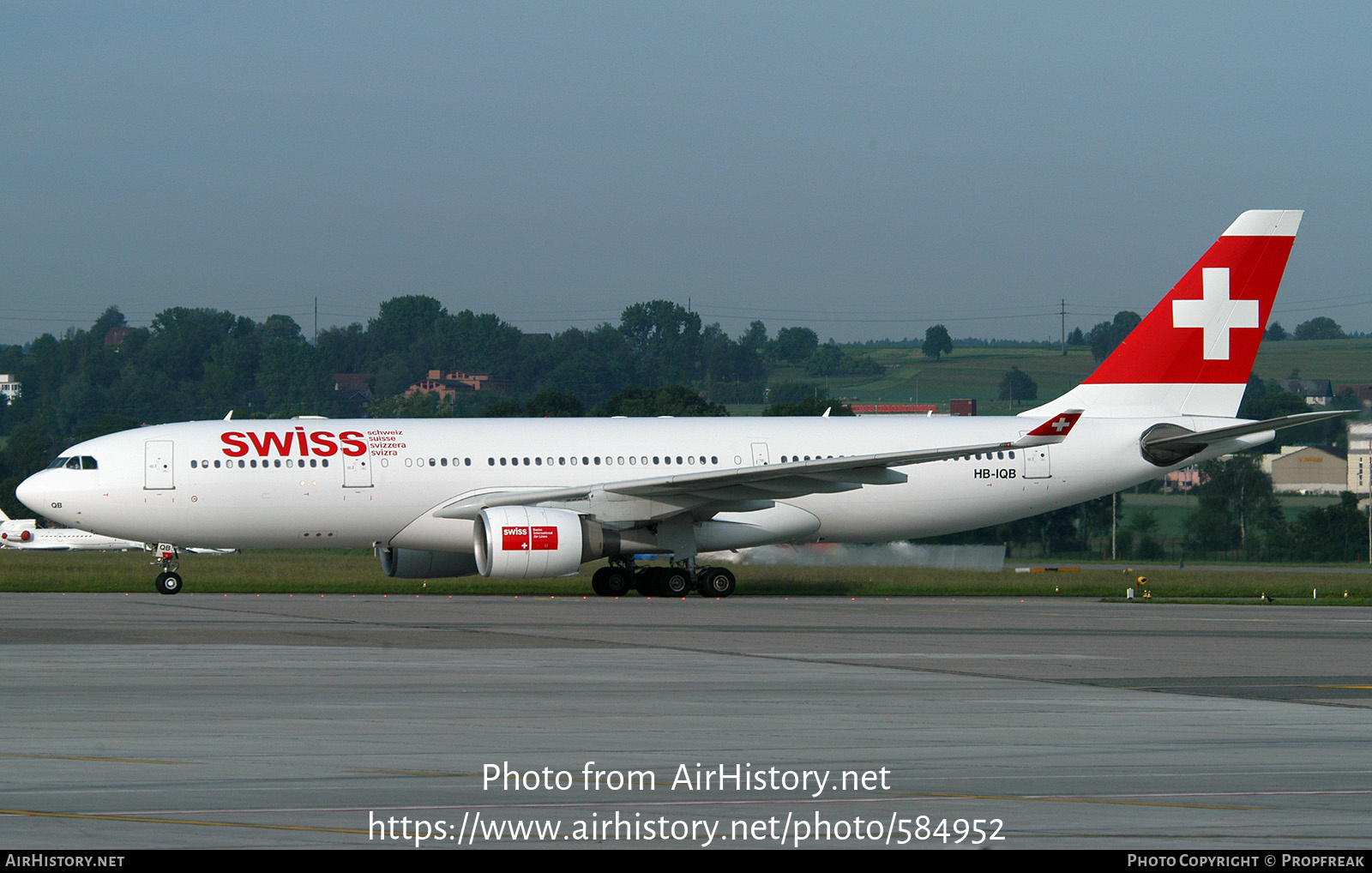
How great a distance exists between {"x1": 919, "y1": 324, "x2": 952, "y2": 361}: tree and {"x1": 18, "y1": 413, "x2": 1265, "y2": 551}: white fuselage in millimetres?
146814

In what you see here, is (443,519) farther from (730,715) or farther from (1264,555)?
(1264,555)

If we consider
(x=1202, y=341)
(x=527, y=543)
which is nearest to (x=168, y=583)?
(x=527, y=543)

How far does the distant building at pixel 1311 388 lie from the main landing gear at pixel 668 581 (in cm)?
Answer: 8530

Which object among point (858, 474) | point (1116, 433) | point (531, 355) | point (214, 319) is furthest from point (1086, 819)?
point (214, 319)

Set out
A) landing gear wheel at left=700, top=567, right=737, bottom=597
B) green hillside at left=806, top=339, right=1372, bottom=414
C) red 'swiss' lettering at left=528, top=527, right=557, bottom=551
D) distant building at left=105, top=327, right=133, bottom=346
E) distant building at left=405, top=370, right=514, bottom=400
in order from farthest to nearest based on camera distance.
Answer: distant building at left=105, top=327, right=133, bottom=346, distant building at left=405, top=370, right=514, bottom=400, green hillside at left=806, top=339, right=1372, bottom=414, landing gear wheel at left=700, top=567, right=737, bottom=597, red 'swiss' lettering at left=528, top=527, right=557, bottom=551

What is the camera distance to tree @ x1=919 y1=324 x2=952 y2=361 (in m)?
178

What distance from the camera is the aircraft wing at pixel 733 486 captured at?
27641 mm

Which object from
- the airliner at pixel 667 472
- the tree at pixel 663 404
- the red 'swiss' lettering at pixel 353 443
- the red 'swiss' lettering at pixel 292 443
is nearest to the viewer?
the airliner at pixel 667 472

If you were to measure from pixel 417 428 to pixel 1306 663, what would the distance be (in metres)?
17.4

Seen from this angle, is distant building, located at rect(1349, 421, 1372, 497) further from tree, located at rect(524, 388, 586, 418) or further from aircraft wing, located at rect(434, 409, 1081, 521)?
tree, located at rect(524, 388, 586, 418)

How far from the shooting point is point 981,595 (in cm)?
3105

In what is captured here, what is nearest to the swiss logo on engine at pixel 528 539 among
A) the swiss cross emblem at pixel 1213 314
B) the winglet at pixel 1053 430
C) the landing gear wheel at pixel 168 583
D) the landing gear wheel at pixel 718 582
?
the landing gear wheel at pixel 718 582

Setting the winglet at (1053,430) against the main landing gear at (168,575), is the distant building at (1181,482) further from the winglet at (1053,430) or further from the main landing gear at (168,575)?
the main landing gear at (168,575)

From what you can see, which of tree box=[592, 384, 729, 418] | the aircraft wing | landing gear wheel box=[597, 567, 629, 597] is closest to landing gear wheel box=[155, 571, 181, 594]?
the aircraft wing
